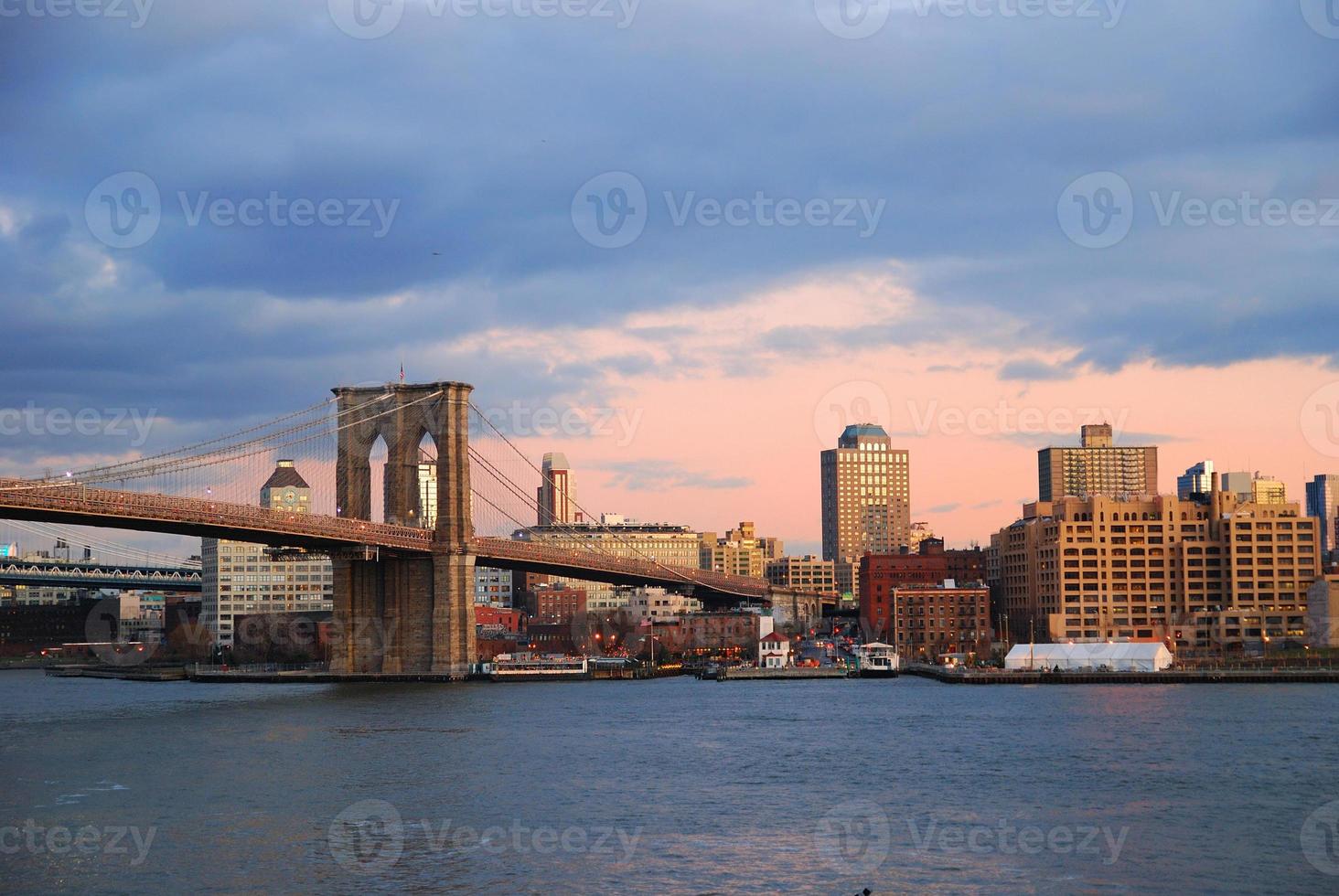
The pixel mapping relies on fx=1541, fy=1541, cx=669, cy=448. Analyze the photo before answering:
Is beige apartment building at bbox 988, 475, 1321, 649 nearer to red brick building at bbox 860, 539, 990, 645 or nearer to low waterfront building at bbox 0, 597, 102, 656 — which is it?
red brick building at bbox 860, 539, 990, 645

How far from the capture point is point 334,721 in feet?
165

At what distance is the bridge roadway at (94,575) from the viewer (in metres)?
114

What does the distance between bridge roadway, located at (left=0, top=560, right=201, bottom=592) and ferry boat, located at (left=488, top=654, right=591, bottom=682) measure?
46.7 metres

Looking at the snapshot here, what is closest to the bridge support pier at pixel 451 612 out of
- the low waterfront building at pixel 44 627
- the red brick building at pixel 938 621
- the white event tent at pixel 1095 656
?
the white event tent at pixel 1095 656

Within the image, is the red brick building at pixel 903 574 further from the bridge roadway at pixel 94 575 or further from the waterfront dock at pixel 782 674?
the bridge roadway at pixel 94 575

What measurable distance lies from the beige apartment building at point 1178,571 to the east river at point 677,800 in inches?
1384

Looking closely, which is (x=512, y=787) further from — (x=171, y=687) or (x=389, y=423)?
(x=171, y=687)

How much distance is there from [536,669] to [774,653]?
1370 centimetres

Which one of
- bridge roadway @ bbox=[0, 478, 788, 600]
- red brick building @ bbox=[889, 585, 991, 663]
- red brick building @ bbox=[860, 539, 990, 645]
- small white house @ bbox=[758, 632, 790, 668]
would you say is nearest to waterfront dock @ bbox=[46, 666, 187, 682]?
bridge roadway @ bbox=[0, 478, 788, 600]

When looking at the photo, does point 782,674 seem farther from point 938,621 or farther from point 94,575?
point 94,575

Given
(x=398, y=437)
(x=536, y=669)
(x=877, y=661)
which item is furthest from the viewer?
(x=877, y=661)

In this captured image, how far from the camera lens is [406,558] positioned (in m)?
71.8

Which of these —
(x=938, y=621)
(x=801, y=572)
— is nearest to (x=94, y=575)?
(x=938, y=621)

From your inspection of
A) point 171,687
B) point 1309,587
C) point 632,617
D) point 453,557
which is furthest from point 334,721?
point 632,617
